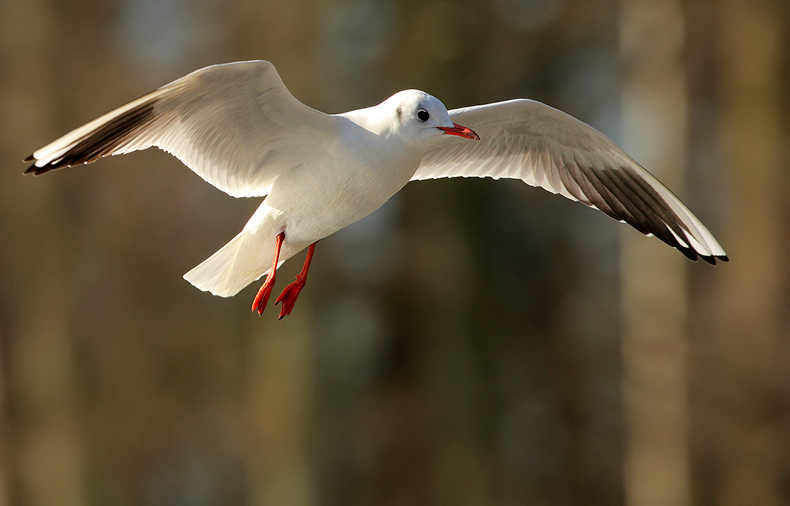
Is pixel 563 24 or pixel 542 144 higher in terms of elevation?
pixel 563 24

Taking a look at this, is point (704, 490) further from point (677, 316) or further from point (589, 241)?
point (589, 241)

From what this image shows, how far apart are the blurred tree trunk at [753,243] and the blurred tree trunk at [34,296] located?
537cm

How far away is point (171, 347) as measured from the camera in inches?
328

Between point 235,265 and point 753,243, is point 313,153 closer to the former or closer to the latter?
point 235,265

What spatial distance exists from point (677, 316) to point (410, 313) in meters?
2.18

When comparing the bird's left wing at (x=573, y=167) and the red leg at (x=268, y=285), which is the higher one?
the bird's left wing at (x=573, y=167)

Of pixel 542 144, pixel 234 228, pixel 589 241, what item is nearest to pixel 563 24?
pixel 589 241

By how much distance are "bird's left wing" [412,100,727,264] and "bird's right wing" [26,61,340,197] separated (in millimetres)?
694

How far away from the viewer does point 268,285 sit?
2918 millimetres

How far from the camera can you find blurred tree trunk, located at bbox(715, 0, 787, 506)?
6785mm

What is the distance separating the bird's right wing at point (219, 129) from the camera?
2.72 m

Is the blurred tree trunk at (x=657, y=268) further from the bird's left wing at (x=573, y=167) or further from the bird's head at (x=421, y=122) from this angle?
the bird's head at (x=421, y=122)

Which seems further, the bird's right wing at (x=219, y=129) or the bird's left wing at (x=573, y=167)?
the bird's left wing at (x=573, y=167)

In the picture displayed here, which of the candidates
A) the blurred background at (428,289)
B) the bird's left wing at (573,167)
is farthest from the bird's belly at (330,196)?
the blurred background at (428,289)
